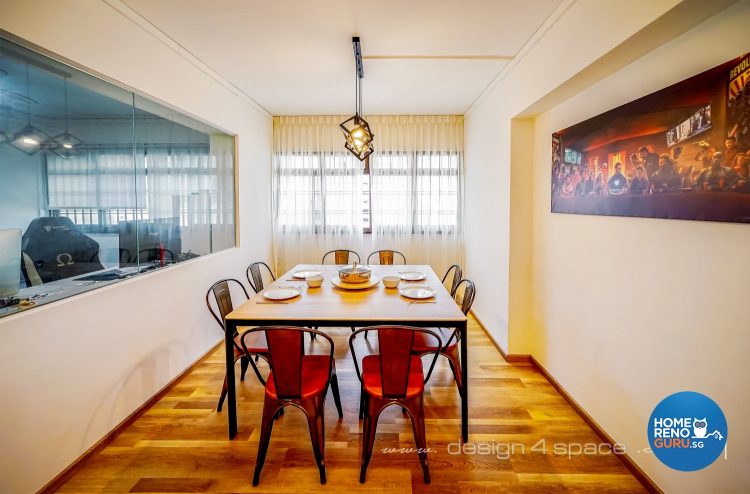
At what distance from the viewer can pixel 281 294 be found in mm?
2416

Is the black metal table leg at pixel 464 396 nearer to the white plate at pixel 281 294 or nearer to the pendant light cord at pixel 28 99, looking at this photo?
the white plate at pixel 281 294

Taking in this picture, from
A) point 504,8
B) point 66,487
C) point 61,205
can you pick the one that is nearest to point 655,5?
point 504,8

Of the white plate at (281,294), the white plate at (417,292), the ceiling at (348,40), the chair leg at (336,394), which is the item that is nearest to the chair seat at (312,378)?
the chair leg at (336,394)

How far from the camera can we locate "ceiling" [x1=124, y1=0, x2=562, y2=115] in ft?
7.15

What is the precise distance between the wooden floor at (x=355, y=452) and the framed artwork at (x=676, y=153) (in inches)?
56.7

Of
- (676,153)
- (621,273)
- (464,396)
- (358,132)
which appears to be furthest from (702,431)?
(358,132)

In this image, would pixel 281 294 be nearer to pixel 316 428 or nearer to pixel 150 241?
pixel 316 428

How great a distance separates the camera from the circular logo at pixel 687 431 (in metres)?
1.42

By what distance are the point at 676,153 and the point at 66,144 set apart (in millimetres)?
3118

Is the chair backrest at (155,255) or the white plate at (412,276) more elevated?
the chair backrest at (155,255)

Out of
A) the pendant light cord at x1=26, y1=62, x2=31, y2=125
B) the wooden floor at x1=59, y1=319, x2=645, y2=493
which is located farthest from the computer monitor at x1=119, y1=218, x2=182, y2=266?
the wooden floor at x1=59, y1=319, x2=645, y2=493

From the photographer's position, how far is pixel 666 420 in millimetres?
1627

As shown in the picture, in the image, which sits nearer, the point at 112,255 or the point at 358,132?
the point at 112,255

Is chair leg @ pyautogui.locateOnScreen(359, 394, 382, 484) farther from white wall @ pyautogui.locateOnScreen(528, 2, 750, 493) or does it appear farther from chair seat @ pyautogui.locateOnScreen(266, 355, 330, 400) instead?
white wall @ pyautogui.locateOnScreen(528, 2, 750, 493)
